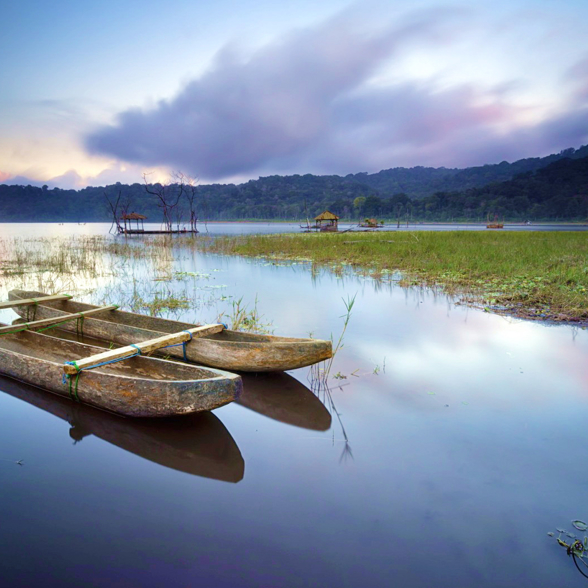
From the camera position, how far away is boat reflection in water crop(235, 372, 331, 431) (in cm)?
327

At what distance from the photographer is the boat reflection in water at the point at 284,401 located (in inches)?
129

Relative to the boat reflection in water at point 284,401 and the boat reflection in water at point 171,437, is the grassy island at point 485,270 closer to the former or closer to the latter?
the boat reflection in water at point 284,401

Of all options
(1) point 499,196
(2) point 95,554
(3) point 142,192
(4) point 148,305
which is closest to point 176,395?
(2) point 95,554

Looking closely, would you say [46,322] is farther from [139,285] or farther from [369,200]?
[369,200]

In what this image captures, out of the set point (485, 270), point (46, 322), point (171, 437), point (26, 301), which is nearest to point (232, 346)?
point (171, 437)

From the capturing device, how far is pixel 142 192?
389ft

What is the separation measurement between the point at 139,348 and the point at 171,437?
836mm

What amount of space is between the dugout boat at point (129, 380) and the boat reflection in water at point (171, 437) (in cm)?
16

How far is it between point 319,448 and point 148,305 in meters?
5.16

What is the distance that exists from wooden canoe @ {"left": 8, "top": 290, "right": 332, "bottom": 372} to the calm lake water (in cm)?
35

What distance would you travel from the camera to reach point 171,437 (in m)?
2.90

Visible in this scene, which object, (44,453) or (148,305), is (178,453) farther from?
(148,305)

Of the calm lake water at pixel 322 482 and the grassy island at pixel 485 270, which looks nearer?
the calm lake water at pixel 322 482

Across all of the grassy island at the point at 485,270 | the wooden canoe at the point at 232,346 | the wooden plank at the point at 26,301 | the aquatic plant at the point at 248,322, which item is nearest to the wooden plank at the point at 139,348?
the wooden canoe at the point at 232,346
